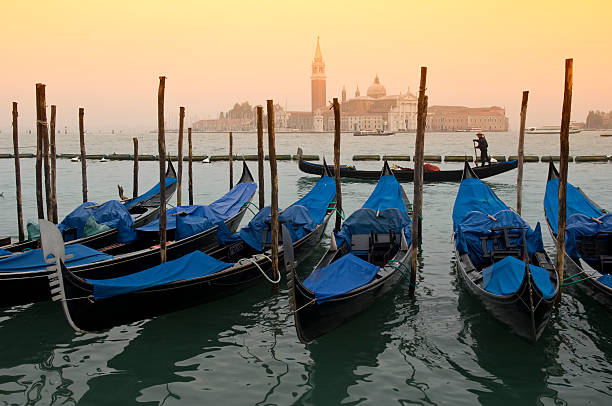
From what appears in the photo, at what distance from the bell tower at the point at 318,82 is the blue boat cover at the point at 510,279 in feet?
453

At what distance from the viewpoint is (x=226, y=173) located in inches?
887

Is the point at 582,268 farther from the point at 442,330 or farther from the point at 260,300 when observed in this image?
the point at 260,300

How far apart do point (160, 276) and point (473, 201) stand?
474cm

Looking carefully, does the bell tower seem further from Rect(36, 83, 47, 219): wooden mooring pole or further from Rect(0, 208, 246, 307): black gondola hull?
Rect(0, 208, 246, 307): black gondola hull

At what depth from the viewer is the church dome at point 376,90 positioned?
143m

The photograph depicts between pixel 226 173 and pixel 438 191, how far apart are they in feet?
31.6

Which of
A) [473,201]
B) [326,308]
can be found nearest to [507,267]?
[326,308]

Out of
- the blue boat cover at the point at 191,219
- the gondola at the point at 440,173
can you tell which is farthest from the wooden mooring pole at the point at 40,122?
the gondola at the point at 440,173

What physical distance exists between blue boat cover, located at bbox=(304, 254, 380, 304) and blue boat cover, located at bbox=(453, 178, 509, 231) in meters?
2.56

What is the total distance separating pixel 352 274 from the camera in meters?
5.54

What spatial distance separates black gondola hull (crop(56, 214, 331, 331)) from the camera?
15.5ft

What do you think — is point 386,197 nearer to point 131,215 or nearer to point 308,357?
point 131,215

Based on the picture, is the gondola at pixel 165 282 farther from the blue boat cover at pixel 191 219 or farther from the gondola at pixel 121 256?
the blue boat cover at pixel 191 219

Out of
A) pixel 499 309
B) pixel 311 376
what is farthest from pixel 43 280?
pixel 499 309
